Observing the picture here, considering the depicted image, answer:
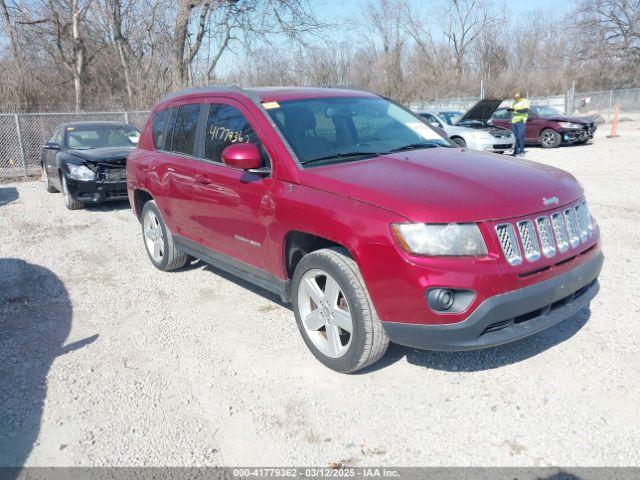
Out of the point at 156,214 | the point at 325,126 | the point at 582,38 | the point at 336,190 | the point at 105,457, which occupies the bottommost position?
the point at 105,457

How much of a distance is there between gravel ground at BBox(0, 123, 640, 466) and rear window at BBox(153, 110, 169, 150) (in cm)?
158

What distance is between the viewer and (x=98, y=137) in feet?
34.9

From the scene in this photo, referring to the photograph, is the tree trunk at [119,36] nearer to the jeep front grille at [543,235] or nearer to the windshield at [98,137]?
the windshield at [98,137]

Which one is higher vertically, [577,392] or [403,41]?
[403,41]

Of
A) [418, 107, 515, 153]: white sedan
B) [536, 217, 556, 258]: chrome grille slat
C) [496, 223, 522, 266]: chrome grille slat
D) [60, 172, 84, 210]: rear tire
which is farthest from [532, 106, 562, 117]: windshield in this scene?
[496, 223, 522, 266]: chrome grille slat

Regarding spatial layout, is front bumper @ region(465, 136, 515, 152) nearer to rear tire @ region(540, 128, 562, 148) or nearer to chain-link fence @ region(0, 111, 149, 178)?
rear tire @ region(540, 128, 562, 148)

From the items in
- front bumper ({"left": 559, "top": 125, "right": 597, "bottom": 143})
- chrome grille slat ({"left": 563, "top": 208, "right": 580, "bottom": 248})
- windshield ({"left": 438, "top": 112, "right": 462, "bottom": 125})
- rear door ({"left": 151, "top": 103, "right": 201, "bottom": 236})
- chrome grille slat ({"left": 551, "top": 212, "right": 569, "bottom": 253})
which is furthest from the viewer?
front bumper ({"left": 559, "top": 125, "right": 597, "bottom": 143})

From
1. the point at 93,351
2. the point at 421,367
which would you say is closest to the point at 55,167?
the point at 93,351

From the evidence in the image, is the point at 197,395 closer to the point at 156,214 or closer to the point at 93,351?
the point at 93,351

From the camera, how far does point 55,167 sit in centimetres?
1070

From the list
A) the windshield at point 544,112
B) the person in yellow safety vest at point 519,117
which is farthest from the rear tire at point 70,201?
the windshield at point 544,112

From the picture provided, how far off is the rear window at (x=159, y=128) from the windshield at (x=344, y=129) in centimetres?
189

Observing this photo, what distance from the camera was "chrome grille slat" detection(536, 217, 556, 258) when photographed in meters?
3.19

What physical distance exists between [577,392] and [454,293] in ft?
3.55
